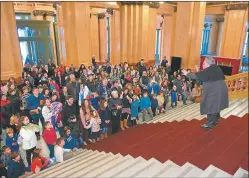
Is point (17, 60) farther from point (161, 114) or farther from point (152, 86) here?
point (161, 114)

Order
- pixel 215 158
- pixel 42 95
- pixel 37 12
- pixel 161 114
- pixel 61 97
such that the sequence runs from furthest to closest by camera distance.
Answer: pixel 37 12, pixel 161 114, pixel 61 97, pixel 42 95, pixel 215 158

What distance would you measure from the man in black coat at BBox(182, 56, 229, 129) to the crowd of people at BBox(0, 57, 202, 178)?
9.69 feet

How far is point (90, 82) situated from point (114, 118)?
6.28ft

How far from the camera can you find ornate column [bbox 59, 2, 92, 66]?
37.5 ft

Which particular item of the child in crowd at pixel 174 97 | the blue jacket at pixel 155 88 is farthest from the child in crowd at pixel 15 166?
the child in crowd at pixel 174 97

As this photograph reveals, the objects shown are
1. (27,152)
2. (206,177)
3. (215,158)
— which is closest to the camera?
(206,177)

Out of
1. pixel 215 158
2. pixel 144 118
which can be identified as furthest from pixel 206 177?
pixel 144 118

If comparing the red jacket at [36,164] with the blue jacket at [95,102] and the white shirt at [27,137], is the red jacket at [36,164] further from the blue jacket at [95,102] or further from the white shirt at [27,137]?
the blue jacket at [95,102]

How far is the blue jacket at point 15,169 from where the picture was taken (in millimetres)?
4320

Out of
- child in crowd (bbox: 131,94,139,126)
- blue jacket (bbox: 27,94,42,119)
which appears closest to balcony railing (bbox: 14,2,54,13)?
blue jacket (bbox: 27,94,42,119)

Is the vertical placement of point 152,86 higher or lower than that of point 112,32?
lower

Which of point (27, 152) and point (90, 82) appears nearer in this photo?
point (27, 152)

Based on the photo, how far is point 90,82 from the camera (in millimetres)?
7754

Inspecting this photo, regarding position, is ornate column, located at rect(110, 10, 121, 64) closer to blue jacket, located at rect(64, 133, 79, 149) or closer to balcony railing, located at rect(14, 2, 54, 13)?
balcony railing, located at rect(14, 2, 54, 13)
